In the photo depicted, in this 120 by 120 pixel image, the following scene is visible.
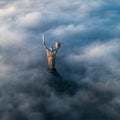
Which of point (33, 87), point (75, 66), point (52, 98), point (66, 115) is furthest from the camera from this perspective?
point (75, 66)

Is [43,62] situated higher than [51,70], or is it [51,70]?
[51,70]

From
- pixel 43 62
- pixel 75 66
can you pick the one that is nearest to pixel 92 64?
pixel 75 66

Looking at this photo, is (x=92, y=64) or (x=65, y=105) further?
(x=92, y=64)

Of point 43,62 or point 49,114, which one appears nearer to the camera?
point 49,114

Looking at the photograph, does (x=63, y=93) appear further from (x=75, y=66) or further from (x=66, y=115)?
(x=75, y=66)

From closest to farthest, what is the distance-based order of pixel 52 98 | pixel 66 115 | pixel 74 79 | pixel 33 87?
pixel 66 115, pixel 52 98, pixel 33 87, pixel 74 79

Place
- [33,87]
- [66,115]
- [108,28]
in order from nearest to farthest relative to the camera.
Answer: [66,115]
[33,87]
[108,28]

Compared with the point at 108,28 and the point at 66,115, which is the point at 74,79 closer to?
the point at 66,115

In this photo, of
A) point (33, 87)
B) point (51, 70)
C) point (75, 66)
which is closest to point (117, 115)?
point (51, 70)

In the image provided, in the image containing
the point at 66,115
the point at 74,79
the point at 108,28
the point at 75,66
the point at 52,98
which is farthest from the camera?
the point at 108,28
